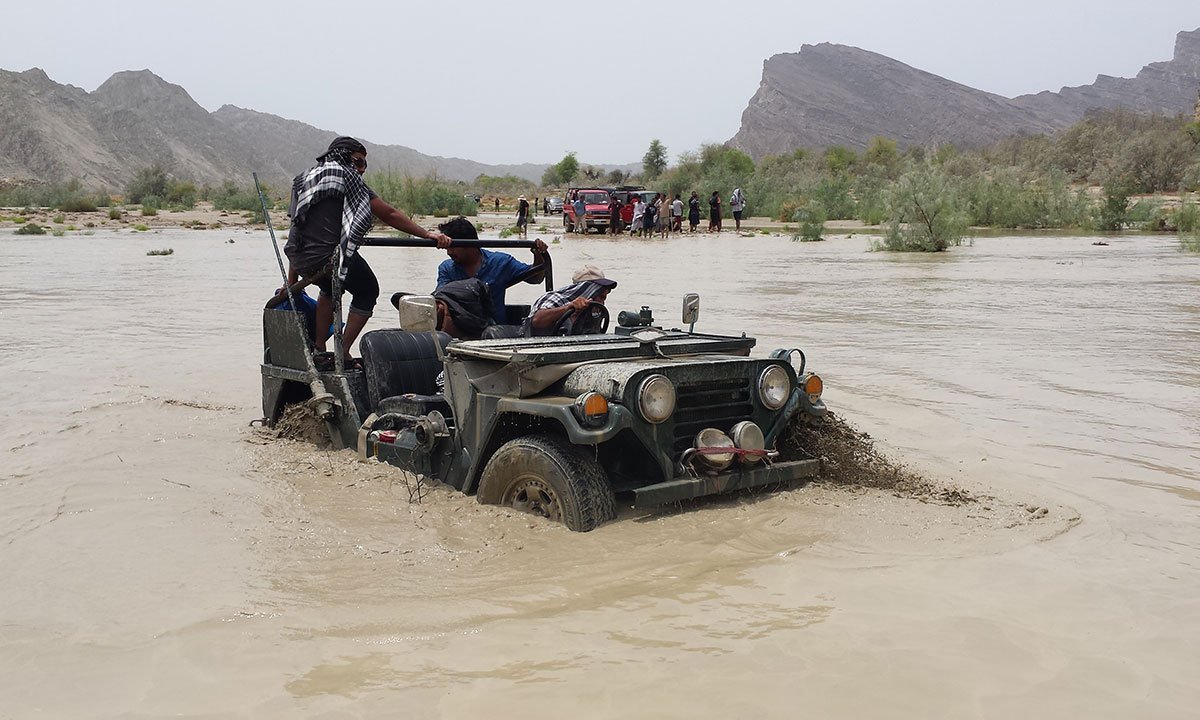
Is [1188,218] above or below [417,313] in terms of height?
above

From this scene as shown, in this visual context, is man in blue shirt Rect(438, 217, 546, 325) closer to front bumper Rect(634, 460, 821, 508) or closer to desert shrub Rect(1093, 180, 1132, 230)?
front bumper Rect(634, 460, 821, 508)

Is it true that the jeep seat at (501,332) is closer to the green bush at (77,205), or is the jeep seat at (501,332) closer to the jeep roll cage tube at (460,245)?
the jeep roll cage tube at (460,245)

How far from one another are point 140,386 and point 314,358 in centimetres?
335

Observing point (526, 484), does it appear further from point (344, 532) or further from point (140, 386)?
point (140, 386)

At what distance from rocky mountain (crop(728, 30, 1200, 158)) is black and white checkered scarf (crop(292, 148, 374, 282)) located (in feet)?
404

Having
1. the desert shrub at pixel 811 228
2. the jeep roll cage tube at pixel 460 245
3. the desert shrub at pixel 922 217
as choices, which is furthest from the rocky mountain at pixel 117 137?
the jeep roll cage tube at pixel 460 245

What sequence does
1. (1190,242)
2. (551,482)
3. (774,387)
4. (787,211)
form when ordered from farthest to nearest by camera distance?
(787,211), (1190,242), (774,387), (551,482)

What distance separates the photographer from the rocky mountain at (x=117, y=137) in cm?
8881

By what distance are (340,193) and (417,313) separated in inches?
78.4

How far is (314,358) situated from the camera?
21.8ft

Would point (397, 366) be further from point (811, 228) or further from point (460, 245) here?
point (811, 228)

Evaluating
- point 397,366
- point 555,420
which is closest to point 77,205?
point 397,366

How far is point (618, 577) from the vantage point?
172 inches

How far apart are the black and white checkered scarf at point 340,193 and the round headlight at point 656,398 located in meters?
2.39
